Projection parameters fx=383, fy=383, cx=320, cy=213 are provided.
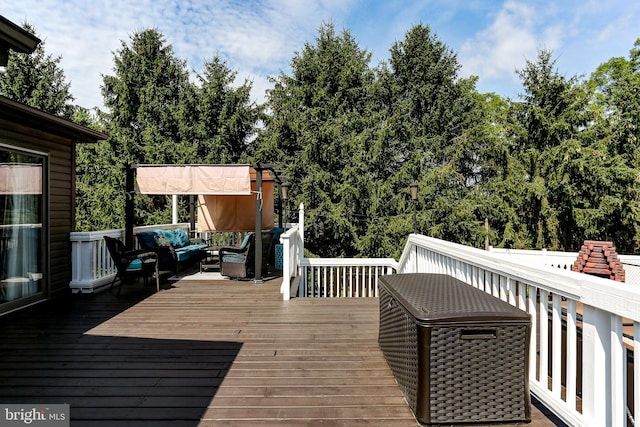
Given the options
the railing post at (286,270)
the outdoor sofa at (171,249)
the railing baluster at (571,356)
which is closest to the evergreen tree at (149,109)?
the outdoor sofa at (171,249)

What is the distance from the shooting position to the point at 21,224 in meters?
4.86

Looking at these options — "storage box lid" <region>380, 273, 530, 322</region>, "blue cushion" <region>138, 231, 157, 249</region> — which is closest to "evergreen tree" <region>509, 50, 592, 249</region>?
"blue cushion" <region>138, 231, 157, 249</region>

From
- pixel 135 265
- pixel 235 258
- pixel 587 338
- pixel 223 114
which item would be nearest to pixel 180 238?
pixel 235 258

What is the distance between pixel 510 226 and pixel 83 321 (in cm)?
1390

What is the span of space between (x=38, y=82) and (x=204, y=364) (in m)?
20.8

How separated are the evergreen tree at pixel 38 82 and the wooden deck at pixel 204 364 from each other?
1754 centimetres

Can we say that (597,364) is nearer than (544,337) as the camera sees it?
Yes

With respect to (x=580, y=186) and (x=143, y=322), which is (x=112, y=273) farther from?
(x=580, y=186)

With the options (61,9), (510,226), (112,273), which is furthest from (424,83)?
(112,273)

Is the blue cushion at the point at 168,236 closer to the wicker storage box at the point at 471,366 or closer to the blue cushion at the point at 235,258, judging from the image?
the blue cushion at the point at 235,258

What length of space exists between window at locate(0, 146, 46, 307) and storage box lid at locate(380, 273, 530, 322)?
459cm

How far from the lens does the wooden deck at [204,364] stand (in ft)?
7.34

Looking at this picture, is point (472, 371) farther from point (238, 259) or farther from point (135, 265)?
point (135, 265)

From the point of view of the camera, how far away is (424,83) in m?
16.7
